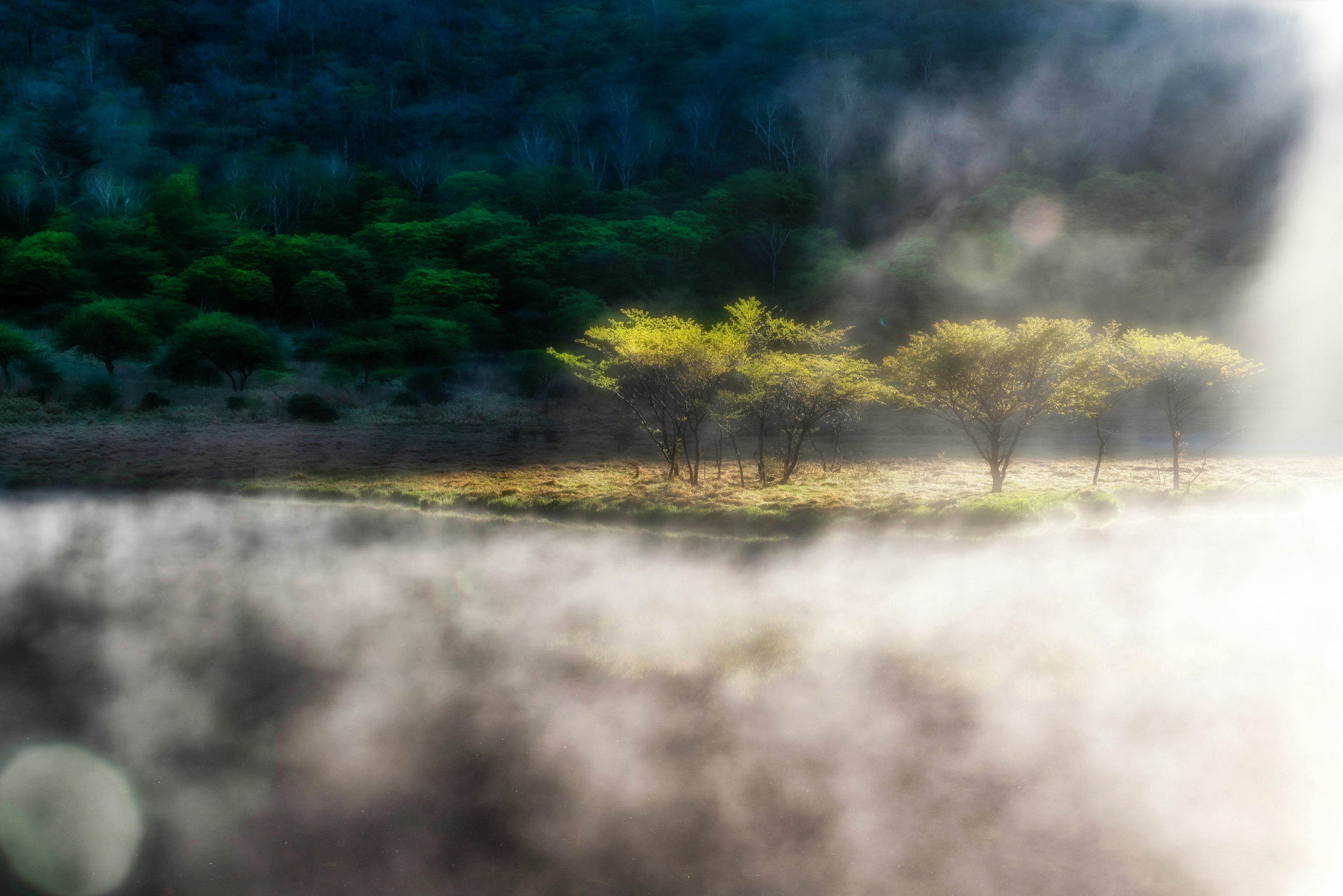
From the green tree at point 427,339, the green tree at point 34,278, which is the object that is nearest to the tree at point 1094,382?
the green tree at point 427,339

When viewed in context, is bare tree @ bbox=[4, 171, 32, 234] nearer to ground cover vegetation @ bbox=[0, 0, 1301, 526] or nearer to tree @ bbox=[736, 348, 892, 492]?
ground cover vegetation @ bbox=[0, 0, 1301, 526]

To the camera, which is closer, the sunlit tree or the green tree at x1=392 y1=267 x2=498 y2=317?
the sunlit tree

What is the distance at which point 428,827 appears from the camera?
646cm

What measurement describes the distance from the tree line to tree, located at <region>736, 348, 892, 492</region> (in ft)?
0.15

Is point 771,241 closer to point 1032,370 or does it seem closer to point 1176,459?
point 1176,459

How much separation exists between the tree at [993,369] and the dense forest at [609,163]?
39299 mm

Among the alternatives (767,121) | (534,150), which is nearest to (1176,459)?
(767,121)

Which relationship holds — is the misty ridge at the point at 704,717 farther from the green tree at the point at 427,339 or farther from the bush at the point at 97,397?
the green tree at the point at 427,339

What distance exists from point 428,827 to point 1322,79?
128059mm

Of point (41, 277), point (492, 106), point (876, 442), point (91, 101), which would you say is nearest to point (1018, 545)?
point (876, 442)

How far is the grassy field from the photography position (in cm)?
1872

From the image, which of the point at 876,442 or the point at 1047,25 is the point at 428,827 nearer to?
the point at 876,442

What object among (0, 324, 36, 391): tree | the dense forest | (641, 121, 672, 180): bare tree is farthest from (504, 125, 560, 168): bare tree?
(0, 324, 36, 391): tree

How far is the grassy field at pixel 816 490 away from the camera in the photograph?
1872 centimetres
